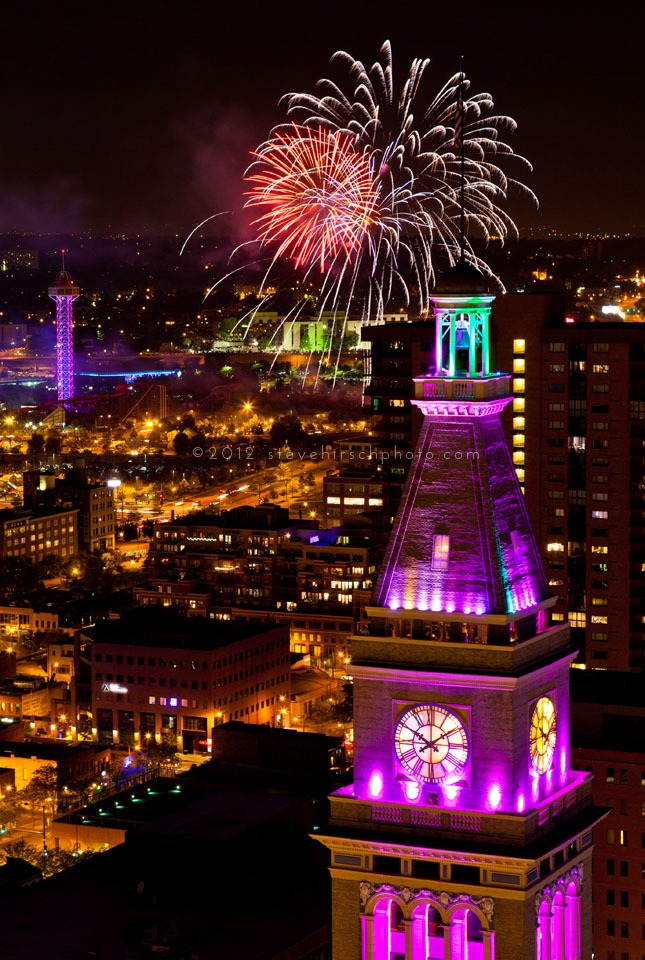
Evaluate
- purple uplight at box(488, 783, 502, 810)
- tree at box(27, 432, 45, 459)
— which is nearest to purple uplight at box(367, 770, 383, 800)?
purple uplight at box(488, 783, 502, 810)

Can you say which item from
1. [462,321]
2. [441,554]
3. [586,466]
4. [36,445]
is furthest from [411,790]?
[36,445]

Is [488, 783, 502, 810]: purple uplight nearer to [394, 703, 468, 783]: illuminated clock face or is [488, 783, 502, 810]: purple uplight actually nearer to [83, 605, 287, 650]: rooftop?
[394, 703, 468, 783]: illuminated clock face

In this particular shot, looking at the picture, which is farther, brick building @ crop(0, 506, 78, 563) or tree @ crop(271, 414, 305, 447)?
tree @ crop(271, 414, 305, 447)

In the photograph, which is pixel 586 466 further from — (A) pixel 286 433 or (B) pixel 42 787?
(A) pixel 286 433

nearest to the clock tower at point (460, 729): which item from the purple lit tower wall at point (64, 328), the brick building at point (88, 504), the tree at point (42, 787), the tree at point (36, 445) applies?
the tree at point (42, 787)

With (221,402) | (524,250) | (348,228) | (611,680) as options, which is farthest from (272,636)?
(221,402)

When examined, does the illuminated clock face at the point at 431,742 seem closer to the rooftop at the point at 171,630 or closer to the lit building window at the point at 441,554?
the lit building window at the point at 441,554

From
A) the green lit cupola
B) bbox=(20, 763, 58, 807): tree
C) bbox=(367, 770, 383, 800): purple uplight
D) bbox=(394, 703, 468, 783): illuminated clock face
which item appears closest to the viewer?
bbox=(394, 703, 468, 783): illuminated clock face
